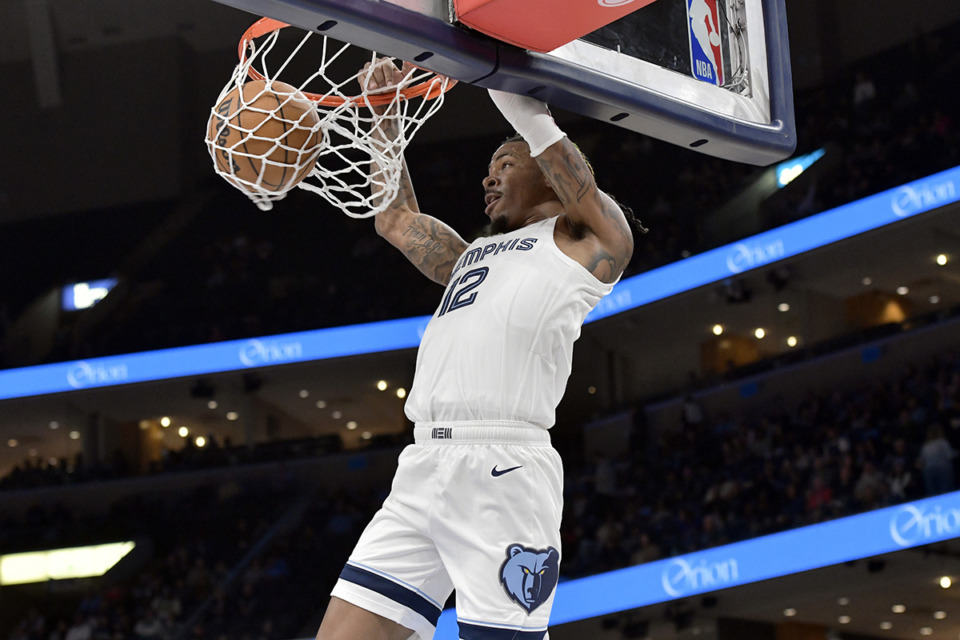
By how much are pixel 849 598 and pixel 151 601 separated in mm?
7538

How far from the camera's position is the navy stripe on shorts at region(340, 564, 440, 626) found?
2.66 meters

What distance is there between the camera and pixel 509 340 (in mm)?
2711

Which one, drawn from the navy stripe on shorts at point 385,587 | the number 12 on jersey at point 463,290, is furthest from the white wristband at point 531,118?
the navy stripe on shorts at point 385,587

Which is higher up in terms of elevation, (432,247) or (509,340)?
(432,247)

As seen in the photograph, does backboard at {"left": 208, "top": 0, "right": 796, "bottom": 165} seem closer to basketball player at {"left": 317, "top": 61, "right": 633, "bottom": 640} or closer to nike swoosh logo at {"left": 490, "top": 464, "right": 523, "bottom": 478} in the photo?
basketball player at {"left": 317, "top": 61, "right": 633, "bottom": 640}

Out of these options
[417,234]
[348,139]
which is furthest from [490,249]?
[348,139]

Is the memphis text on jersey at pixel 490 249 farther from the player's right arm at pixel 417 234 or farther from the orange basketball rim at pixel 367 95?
the orange basketball rim at pixel 367 95

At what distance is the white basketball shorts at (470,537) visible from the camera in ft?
8.44

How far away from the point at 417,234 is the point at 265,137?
1.79 ft

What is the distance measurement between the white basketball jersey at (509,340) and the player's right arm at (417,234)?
37 cm

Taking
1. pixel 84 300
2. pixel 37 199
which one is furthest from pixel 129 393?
pixel 37 199

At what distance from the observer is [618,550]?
11148 mm

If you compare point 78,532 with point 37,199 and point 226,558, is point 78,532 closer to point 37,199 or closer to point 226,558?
point 226,558

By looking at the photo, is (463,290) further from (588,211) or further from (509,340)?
(588,211)
